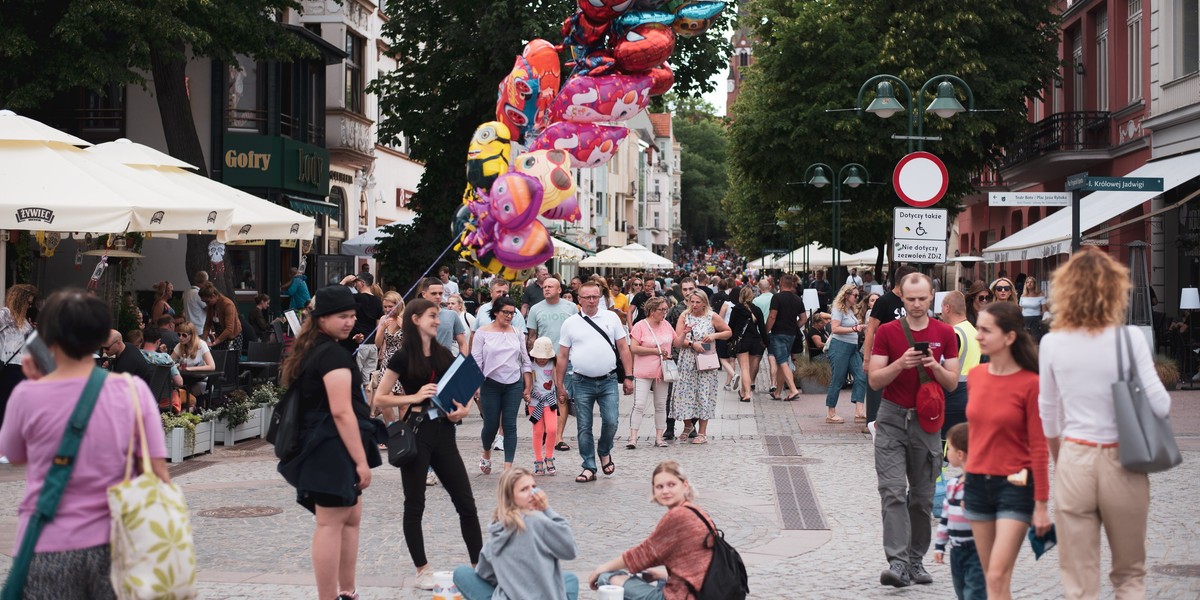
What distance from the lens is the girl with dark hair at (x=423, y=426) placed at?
837 centimetres

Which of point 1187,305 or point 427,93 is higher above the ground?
point 427,93

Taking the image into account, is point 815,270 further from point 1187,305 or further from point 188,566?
point 188,566

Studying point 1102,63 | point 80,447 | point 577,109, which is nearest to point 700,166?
point 1102,63

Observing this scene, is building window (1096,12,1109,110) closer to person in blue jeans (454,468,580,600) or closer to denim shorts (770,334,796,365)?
denim shorts (770,334,796,365)

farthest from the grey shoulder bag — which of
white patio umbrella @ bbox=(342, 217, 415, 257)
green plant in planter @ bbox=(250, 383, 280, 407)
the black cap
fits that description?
white patio umbrella @ bbox=(342, 217, 415, 257)

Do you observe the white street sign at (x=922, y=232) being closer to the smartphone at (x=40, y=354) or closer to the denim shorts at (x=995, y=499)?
the denim shorts at (x=995, y=499)

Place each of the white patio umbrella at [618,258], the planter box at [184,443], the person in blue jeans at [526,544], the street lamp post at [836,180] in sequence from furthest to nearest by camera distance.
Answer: the white patio umbrella at [618,258] → the street lamp post at [836,180] → the planter box at [184,443] → the person in blue jeans at [526,544]

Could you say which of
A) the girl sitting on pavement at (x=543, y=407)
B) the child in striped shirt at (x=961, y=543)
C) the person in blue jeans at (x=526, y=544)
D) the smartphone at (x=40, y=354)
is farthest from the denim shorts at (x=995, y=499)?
the girl sitting on pavement at (x=543, y=407)

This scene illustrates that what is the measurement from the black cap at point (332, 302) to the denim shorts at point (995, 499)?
10.4 feet

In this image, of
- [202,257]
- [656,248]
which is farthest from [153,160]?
[656,248]

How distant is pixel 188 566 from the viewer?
4.99 metres

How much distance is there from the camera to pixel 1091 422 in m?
5.78

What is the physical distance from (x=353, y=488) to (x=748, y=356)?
47.2ft

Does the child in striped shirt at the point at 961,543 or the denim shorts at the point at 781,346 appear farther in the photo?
the denim shorts at the point at 781,346
